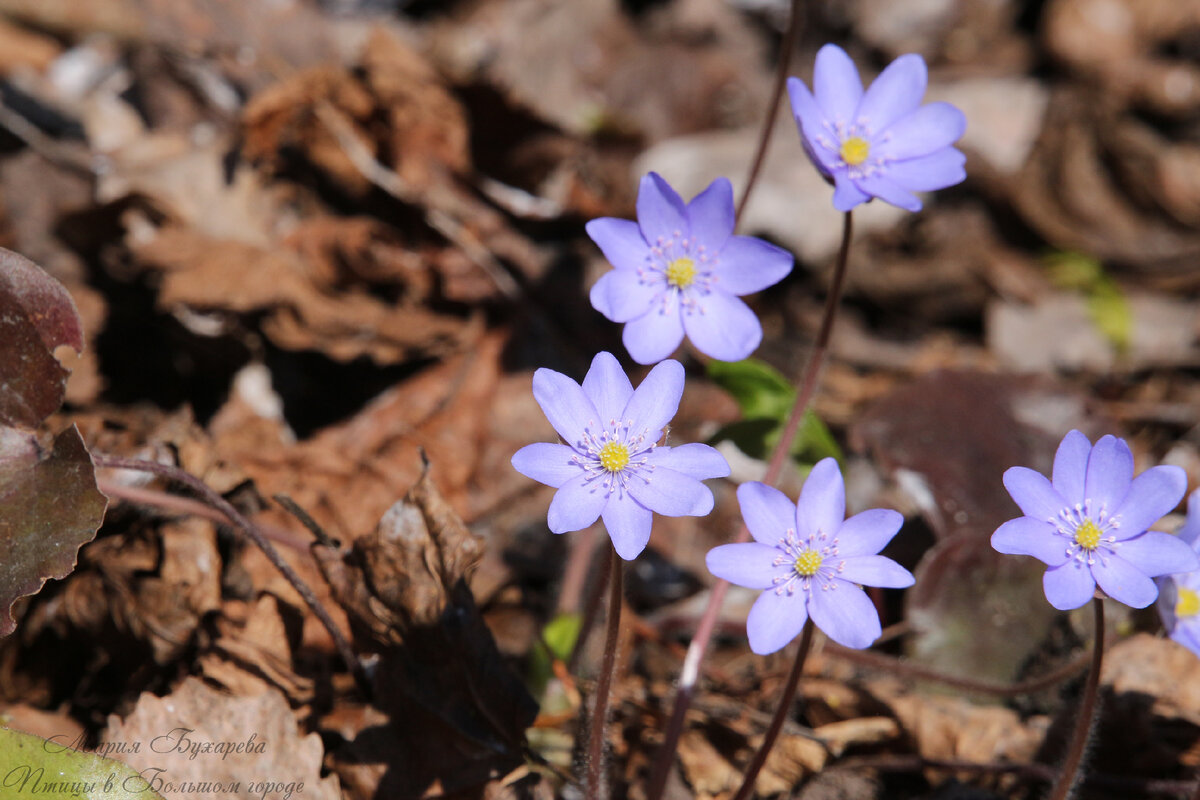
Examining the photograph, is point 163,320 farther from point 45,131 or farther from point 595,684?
point 595,684

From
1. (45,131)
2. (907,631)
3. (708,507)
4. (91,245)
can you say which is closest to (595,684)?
(708,507)

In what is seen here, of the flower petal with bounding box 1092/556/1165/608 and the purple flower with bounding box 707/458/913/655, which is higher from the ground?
the flower petal with bounding box 1092/556/1165/608

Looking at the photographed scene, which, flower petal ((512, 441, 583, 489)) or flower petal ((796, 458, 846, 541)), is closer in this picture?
flower petal ((512, 441, 583, 489))

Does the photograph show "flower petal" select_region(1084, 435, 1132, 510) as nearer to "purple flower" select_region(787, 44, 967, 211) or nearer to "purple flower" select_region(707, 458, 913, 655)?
"purple flower" select_region(707, 458, 913, 655)

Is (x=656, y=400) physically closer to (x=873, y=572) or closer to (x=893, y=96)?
(x=873, y=572)

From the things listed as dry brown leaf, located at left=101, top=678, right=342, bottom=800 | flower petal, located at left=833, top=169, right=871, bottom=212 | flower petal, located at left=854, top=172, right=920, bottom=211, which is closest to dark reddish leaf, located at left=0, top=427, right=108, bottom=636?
dry brown leaf, located at left=101, top=678, right=342, bottom=800
